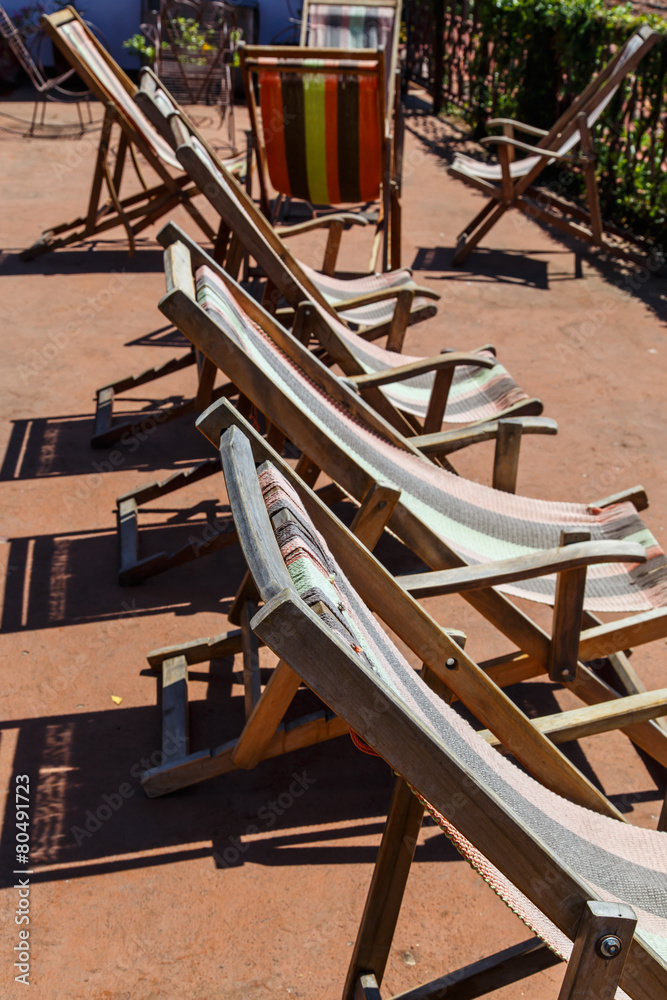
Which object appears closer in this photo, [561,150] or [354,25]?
[561,150]

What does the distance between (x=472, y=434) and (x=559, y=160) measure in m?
4.05

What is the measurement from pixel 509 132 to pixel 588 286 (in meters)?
1.20

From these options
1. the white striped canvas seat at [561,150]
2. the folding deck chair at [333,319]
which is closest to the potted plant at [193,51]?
A: the white striped canvas seat at [561,150]

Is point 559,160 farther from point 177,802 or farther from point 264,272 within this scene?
point 177,802

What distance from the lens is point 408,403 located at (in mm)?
3301

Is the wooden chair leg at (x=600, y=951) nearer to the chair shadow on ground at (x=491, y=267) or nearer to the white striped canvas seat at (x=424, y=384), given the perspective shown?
the white striped canvas seat at (x=424, y=384)

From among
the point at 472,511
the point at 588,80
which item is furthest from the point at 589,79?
the point at 472,511

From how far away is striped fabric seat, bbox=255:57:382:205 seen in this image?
4.93m

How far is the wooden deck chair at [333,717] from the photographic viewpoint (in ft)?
5.35

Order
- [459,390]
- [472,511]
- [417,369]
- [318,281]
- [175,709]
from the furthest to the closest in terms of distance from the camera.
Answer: [318,281] < [459,390] < [417,369] < [472,511] < [175,709]

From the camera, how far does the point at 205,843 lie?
2121mm

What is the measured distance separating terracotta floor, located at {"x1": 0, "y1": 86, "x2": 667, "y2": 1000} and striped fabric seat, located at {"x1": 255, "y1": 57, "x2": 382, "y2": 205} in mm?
1058

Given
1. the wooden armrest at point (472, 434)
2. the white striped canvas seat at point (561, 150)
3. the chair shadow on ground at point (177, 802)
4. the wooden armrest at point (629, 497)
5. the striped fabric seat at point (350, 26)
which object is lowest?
the chair shadow on ground at point (177, 802)

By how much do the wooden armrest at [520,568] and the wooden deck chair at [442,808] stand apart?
245 millimetres
